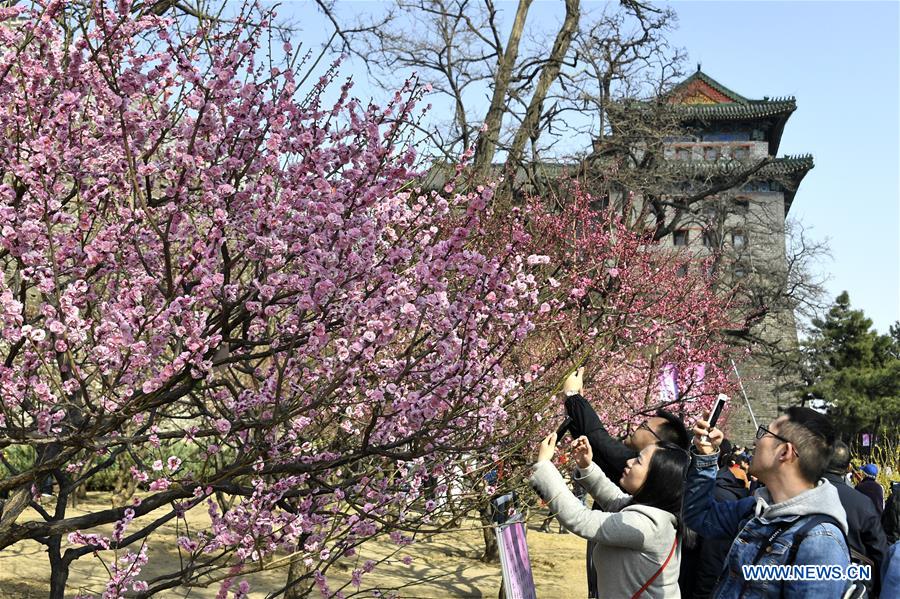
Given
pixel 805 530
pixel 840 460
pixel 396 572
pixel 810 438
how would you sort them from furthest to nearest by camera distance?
pixel 396 572 → pixel 840 460 → pixel 810 438 → pixel 805 530

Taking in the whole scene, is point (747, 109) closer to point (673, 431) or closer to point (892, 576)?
point (673, 431)

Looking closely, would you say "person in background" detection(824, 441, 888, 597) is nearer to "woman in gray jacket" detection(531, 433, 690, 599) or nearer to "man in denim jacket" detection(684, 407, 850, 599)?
"woman in gray jacket" detection(531, 433, 690, 599)

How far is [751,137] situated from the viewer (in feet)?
140

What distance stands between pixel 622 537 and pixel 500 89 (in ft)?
40.0

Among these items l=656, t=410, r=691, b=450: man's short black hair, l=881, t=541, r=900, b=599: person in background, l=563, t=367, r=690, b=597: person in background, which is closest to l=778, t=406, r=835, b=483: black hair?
l=881, t=541, r=900, b=599: person in background

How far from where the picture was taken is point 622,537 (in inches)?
131

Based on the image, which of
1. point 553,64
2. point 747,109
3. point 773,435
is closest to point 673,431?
point 773,435

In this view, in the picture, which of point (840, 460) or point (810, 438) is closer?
point (810, 438)

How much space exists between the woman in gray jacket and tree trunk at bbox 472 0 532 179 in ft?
32.3

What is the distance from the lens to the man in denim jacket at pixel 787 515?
275cm

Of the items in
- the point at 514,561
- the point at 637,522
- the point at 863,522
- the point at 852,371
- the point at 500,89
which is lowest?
the point at 852,371

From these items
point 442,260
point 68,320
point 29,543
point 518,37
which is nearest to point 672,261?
point 518,37

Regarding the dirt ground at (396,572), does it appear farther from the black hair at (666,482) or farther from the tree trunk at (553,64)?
the tree trunk at (553,64)

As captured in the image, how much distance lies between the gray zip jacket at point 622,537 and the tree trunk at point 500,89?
32.6ft
